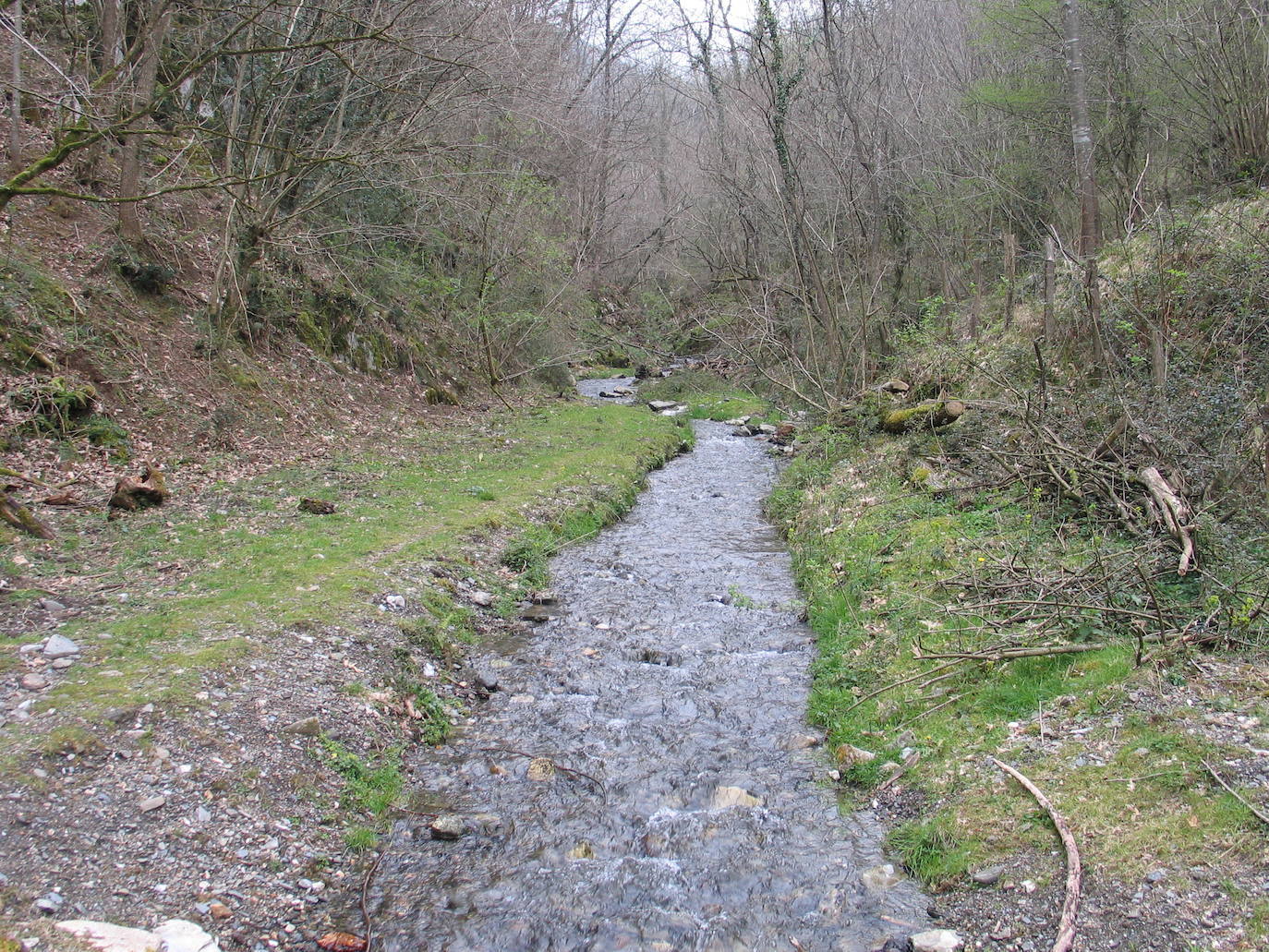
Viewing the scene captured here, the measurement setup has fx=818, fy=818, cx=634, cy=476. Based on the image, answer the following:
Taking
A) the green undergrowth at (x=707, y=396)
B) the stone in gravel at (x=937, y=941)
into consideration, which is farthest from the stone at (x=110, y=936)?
the green undergrowth at (x=707, y=396)

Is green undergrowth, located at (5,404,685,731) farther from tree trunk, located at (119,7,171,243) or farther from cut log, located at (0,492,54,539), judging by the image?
tree trunk, located at (119,7,171,243)

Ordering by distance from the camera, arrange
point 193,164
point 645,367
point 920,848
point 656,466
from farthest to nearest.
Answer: point 645,367
point 656,466
point 193,164
point 920,848

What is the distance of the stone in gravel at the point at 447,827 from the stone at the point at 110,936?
67.3 inches

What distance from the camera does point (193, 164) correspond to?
53.2ft

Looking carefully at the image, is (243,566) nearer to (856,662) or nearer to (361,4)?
(856,662)

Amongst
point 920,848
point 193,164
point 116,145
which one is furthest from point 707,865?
point 193,164

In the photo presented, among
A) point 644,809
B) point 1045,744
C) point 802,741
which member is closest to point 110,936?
point 644,809

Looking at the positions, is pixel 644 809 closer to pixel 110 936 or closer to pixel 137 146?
pixel 110 936

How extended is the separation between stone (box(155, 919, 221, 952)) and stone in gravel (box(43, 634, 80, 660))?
2.62 meters

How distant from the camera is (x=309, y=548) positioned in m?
8.69

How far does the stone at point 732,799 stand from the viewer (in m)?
5.47

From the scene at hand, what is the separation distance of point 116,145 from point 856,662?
48.0 feet

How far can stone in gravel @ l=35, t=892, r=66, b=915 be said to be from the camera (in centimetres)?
361

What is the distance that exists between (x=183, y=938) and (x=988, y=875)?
Result: 4003mm
